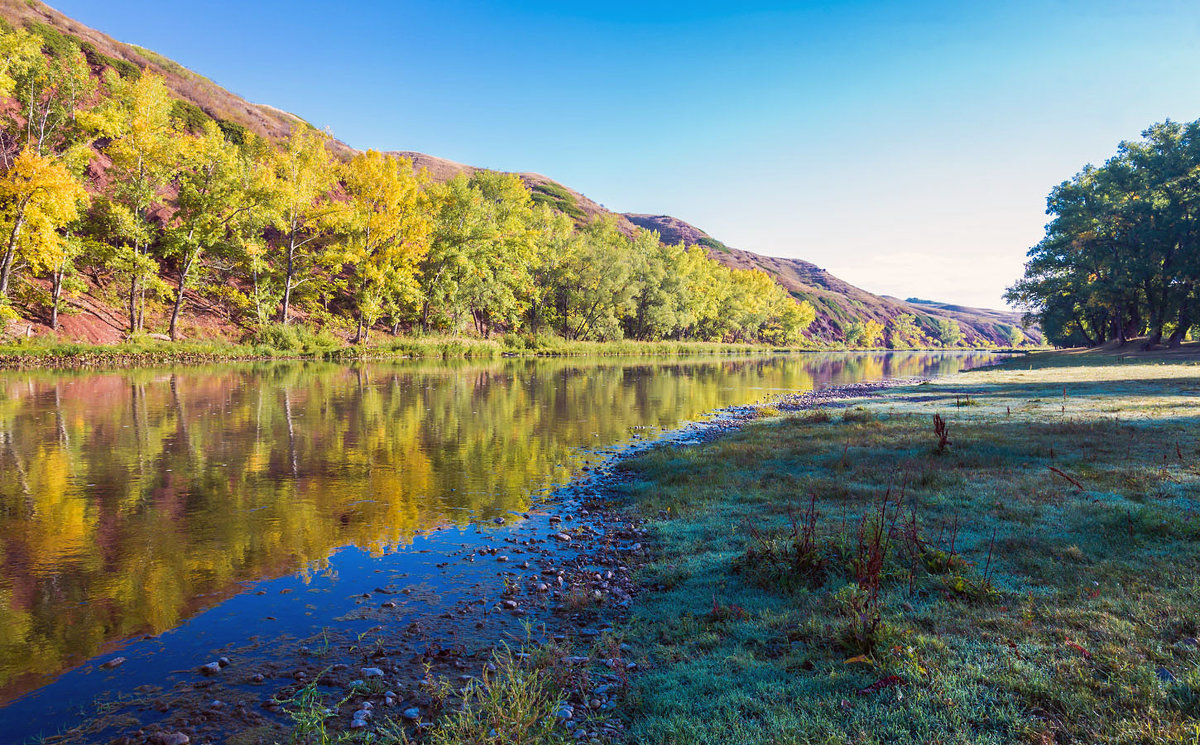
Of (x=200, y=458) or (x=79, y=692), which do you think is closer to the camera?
(x=79, y=692)

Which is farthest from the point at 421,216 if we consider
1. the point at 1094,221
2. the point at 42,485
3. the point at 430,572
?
the point at 1094,221

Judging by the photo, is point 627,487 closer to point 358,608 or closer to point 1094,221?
point 358,608

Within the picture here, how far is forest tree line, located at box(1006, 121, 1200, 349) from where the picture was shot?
54562mm

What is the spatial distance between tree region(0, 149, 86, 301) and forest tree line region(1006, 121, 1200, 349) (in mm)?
86012

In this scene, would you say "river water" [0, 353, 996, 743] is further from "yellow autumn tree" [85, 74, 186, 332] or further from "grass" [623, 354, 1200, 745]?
"yellow autumn tree" [85, 74, 186, 332]

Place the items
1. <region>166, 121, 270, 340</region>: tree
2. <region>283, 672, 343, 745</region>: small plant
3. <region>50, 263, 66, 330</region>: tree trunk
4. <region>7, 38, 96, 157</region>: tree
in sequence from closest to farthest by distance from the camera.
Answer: <region>283, 672, 343, 745</region>: small plant < <region>7, 38, 96, 157</region>: tree < <region>50, 263, 66, 330</region>: tree trunk < <region>166, 121, 270, 340</region>: tree

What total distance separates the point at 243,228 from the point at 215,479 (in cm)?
4527

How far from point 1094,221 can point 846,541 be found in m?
77.8

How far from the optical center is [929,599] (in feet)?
22.0

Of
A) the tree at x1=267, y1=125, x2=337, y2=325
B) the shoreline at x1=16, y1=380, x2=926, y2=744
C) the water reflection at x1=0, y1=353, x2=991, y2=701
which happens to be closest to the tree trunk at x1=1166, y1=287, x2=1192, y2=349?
the water reflection at x1=0, y1=353, x2=991, y2=701

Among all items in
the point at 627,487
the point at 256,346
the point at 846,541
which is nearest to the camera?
the point at 846,541

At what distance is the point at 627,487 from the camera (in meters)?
13.5

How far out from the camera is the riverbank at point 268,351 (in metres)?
35.8

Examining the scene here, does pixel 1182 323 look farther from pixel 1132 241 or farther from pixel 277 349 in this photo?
pixel 277 349
